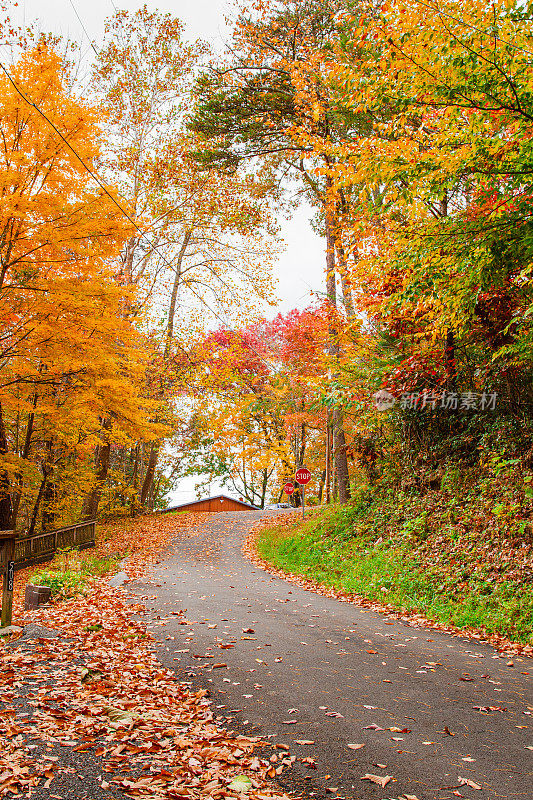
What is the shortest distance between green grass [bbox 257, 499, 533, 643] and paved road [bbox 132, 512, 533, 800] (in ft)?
2.42

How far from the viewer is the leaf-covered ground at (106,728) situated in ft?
9.18

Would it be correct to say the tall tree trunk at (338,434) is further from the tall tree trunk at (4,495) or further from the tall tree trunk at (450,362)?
the tall tree trunk at (4,495)

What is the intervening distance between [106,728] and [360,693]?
2143 mm

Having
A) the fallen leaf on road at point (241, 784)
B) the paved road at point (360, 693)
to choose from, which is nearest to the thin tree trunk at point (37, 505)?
the paved road at point (360, 693)

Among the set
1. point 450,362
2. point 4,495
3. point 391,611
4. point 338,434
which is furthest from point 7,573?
point 338,434

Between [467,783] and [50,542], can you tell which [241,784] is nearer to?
[467,783]

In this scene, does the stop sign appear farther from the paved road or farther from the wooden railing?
the paved road

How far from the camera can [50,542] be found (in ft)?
46.0

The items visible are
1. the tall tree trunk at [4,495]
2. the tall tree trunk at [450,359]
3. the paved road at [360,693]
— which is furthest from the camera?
the tall tree trunk at [4,495]

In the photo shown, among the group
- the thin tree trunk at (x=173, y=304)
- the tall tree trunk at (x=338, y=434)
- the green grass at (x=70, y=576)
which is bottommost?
the green grass at (x=70, y=576)

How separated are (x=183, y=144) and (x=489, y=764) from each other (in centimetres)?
1793

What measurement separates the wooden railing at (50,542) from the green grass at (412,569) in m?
5.84

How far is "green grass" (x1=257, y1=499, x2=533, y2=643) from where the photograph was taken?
22.3 ft

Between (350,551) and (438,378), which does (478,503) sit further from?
(350,551)
